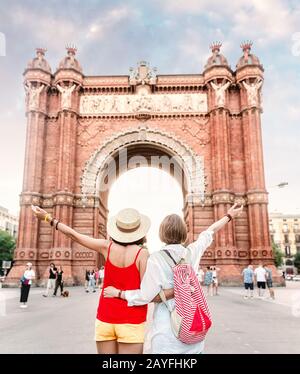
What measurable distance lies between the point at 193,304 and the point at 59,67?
29248 mm

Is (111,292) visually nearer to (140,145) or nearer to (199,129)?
(140,145)

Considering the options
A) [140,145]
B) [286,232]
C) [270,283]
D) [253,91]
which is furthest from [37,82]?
[286,232]

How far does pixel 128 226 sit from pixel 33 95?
27438 mm

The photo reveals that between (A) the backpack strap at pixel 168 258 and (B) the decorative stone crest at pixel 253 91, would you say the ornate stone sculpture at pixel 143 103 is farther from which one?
(A) the backpack strap at pixel 168 258

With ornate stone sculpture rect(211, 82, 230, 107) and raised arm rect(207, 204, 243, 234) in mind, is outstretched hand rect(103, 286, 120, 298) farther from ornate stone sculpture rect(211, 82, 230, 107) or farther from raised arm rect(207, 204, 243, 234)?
ornate stone sculpture rect(211, 82, 230, 107)

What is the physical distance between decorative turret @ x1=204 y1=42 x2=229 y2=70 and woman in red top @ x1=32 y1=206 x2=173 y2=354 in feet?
90.6

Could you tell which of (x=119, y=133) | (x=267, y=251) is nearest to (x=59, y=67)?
(x=119, y=133)

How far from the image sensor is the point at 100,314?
3133 mm

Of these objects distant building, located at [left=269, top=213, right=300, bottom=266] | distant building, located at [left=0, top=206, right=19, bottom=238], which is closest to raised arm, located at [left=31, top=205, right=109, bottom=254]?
distant building, located at [left=0, top=206, right=19, bottom=238]

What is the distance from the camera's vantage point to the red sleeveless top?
304cm

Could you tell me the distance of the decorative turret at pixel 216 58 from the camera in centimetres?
2878

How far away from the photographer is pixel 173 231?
306cm
